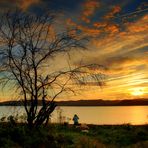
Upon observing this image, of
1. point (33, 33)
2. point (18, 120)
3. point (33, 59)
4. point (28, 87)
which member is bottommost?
point (18, 120)

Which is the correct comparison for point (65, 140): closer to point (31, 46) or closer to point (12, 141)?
point (12, 141)

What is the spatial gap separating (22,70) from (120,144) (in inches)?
299

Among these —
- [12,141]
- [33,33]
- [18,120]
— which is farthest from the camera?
[18,120]

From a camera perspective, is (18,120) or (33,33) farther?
(18,120)

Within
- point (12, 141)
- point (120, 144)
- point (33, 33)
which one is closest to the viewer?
point (12, 141)

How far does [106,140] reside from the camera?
24219 millimetres

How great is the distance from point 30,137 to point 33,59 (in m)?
7.45

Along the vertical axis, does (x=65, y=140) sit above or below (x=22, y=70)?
below

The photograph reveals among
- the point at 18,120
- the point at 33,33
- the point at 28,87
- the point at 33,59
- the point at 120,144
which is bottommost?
the point at 120,144

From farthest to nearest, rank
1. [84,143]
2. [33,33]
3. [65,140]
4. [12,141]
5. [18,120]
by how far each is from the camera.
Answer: [18,120]
[33,33]
[65,140]
[84,143]
[12,141]

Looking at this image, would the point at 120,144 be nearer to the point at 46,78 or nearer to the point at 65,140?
the point at 65,140

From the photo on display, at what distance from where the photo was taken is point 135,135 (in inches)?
987

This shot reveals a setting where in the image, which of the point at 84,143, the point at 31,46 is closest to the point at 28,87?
the point at 31,46

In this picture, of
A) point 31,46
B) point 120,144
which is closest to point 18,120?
point 31,46
